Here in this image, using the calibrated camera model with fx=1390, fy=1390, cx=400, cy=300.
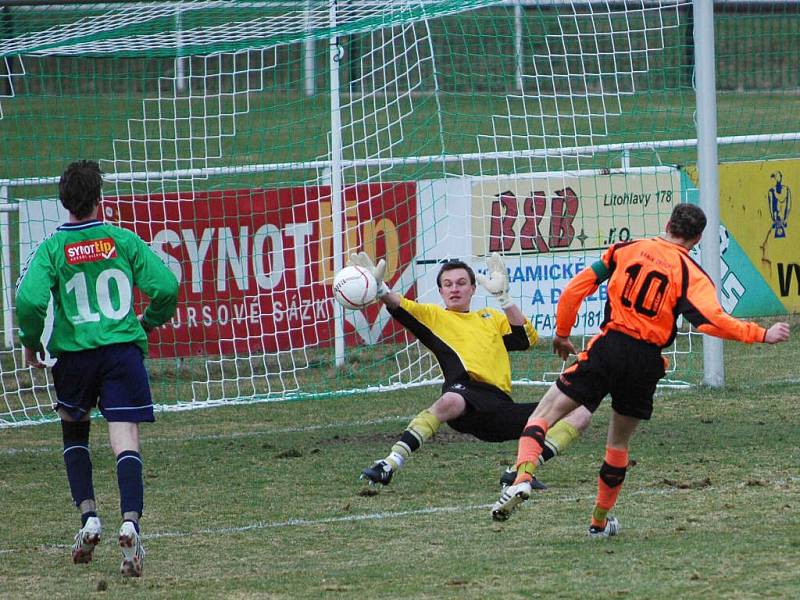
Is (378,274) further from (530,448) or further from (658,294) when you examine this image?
(658,294)

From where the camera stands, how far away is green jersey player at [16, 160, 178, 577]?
19.2 feet

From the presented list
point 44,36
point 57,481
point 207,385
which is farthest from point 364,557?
point 44,36

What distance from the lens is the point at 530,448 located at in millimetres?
6109

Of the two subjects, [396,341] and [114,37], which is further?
[396,341]

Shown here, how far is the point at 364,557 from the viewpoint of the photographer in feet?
19.6

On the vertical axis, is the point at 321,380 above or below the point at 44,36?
below

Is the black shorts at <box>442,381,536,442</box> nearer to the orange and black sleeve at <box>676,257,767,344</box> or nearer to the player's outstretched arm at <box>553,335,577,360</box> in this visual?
the player's outstretched arm at <box>553,335,577,360</box>

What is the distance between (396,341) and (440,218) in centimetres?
126

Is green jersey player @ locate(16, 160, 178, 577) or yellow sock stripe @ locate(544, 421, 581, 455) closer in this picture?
green jersey player @ locate(16, 160, 178, 577)

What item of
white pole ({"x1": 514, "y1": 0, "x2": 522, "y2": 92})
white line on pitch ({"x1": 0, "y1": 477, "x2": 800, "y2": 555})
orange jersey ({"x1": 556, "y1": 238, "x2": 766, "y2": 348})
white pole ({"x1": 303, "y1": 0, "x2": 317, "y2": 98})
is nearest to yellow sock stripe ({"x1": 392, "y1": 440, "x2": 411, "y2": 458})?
white line on pitch ({"x1": 0, "y1": 477, "x2": 800, "y2": 555})

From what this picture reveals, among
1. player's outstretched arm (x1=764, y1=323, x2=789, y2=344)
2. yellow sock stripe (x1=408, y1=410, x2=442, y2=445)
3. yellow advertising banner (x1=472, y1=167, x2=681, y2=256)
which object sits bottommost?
A: yellow sock stripe (x1=408, y1=410, x2=442, y2=445)

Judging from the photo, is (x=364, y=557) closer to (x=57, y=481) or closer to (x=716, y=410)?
(x=57, y=481)

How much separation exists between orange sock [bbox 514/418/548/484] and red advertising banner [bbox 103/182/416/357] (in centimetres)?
604

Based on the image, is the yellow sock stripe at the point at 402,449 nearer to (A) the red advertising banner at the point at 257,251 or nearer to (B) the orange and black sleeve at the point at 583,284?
(B) the orange and black sleeve at the point at 583,284
